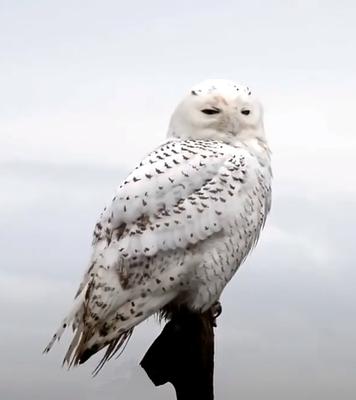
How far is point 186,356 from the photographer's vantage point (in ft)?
36.0

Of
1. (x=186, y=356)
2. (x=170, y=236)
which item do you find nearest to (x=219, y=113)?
(x=170, y=236)

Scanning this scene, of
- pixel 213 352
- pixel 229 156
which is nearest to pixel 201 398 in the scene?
pixel 213 352

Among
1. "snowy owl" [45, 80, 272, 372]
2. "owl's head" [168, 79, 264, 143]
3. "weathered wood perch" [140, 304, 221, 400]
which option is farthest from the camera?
"owl's head" [168, 79, 264, 143]

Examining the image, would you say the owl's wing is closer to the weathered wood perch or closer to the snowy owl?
the snowy owl

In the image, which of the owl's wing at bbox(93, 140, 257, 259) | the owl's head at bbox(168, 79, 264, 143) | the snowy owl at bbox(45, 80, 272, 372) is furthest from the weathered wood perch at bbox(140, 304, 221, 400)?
the owl's head at bbox(168, 79, 264, 143)

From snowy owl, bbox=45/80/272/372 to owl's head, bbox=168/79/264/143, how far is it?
0.5 inches

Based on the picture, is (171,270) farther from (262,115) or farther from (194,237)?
(262,115)

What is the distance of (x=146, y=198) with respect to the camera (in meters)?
10.7

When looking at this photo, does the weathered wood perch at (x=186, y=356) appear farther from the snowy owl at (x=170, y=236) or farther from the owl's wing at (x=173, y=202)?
the owl's wing at (x=173, y=202)

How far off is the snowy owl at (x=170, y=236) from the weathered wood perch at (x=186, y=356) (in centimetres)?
16

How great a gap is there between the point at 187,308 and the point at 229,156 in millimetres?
1161

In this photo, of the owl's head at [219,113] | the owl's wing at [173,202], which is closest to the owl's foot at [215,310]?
the owl's wing at [173,202]

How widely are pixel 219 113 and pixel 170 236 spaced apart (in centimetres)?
106

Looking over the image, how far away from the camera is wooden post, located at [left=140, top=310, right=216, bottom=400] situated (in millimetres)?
10961
